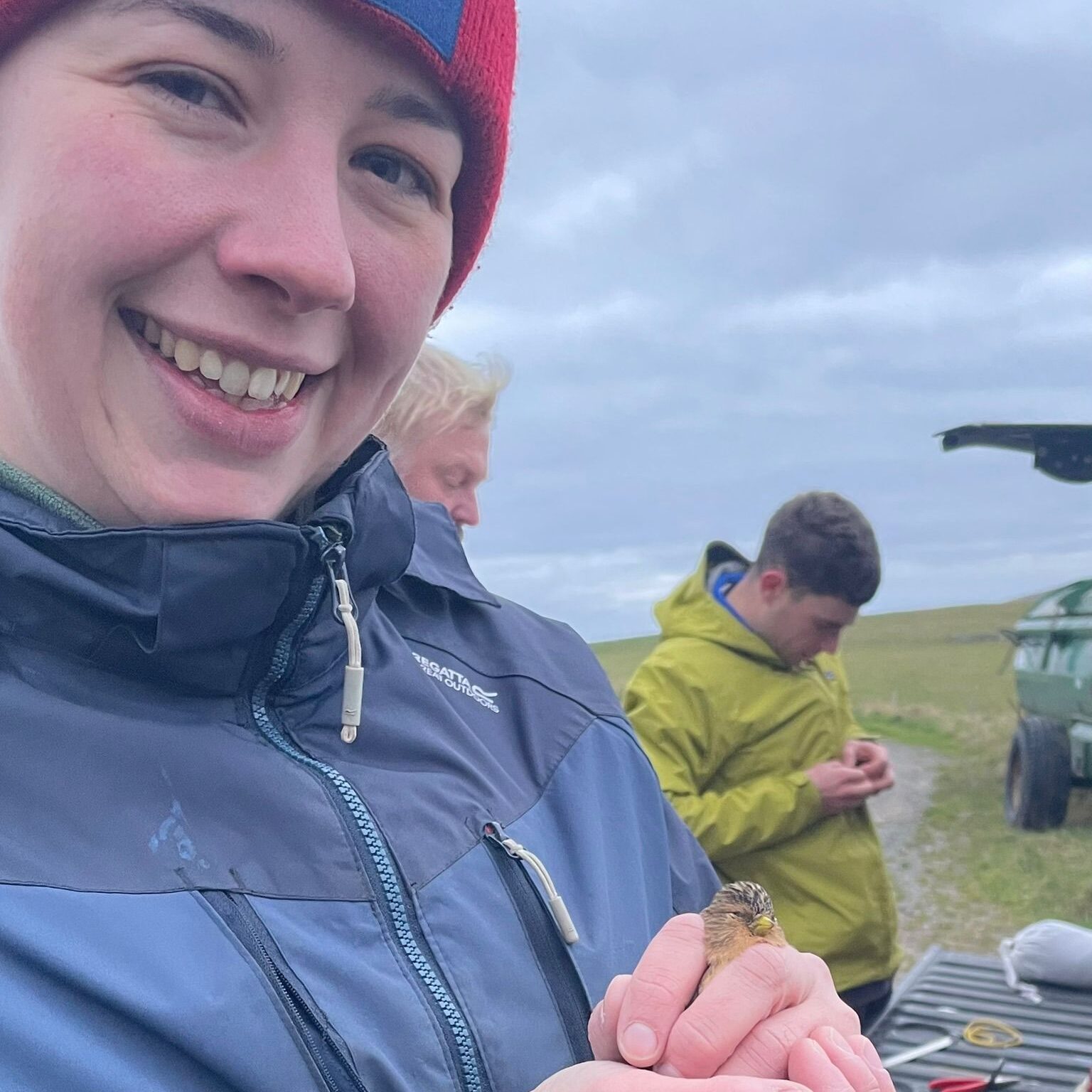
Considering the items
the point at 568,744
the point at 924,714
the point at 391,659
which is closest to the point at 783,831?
the point at 568,744

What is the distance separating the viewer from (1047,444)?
31.0 feet

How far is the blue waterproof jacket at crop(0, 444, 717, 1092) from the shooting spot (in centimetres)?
101

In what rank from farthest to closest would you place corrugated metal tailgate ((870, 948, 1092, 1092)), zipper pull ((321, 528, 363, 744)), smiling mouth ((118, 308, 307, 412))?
corrugated metal tailgate ((870, 948, 1092, 1092)), zipper pull ((321, 528, 363, 744)), smiling mouth ((118, 308, 307, 412))

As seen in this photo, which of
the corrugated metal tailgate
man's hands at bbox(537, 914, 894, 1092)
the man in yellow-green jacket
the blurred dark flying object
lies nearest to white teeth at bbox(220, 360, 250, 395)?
man's hands at bbox(537, 914, 894, 1092)

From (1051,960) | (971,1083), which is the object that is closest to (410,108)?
(971,1083)

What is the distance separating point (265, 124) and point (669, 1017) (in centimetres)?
106

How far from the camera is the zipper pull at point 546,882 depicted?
54.6 inches

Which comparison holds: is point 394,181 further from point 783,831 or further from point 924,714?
point 924,714

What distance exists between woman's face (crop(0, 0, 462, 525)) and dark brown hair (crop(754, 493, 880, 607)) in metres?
3.56

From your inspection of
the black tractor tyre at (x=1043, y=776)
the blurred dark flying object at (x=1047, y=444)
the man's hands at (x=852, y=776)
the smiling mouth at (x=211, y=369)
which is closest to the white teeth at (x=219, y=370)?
the smiling mouth at (x=211, y=369)

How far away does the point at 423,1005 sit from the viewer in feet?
3.89

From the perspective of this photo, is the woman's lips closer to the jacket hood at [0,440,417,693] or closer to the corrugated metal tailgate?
the jacket hood at [0,440,417,693]

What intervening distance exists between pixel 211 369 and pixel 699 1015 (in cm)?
88

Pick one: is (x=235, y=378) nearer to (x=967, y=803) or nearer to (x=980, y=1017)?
(x=980, y=1017)
